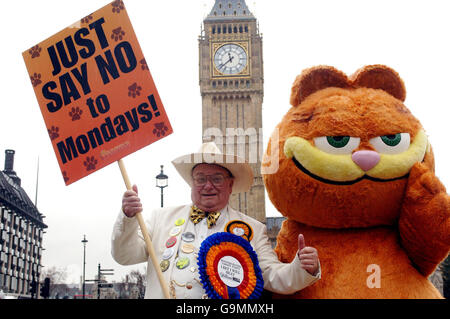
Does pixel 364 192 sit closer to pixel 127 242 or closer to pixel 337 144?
pixel 337 144

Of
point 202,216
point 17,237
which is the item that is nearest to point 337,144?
point 202,216

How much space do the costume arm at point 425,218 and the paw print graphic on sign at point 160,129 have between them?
1.78m

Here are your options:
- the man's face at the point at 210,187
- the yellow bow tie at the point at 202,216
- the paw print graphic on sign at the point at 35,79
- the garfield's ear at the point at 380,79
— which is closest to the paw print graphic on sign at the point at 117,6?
the paw print graphic on sign at the point at 35,79

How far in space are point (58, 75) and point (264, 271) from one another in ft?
6.90

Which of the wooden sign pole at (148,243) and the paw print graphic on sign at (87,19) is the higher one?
the paw print graphic on sign at (87,19)

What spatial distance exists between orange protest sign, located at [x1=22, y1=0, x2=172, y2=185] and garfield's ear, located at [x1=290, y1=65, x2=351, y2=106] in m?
1.10

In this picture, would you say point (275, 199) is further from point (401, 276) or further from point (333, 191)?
point (401, 276)

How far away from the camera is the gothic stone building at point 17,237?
4716cm

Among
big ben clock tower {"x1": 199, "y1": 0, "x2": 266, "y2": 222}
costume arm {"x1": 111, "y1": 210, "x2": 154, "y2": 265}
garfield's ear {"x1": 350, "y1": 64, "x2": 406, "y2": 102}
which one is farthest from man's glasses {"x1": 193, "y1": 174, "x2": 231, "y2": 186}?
big ben clock tower {"x1": 199, "y1": 0, "x2": 266, "y2": 222}

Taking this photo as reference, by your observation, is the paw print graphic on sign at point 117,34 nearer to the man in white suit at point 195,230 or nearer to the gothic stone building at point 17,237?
the man in white suit at point 195,230

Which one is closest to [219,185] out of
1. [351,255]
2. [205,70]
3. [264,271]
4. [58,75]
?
[264,271]

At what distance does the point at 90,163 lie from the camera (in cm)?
394

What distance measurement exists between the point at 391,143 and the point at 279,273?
1227mm

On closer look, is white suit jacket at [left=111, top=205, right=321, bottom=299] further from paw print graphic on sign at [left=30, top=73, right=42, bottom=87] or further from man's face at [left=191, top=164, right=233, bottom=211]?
paw print graphic on sign at [left=30, top=73, right=42, bottom=87]
